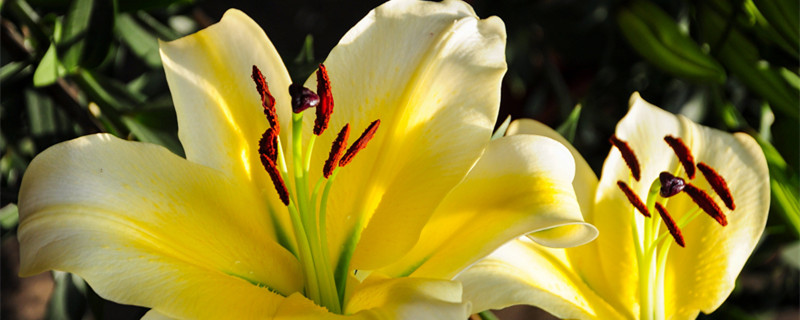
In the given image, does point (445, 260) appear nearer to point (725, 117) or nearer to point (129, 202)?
point (129, 202)

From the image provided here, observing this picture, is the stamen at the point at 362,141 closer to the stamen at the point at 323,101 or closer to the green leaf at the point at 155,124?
the stamen at the point at 323,101

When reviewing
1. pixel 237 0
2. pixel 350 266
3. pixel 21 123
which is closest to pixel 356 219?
pixel 350 266

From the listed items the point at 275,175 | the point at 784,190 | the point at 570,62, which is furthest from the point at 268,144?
the point at 570,62

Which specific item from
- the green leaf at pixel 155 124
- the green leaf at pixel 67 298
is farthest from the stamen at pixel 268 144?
the green leaf at pixel 67 298

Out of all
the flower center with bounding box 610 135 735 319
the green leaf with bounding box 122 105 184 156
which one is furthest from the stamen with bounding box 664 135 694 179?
the green leaf with bounding box 122 105 184 156

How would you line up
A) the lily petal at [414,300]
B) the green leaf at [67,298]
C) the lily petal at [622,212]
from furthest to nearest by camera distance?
the green leaf at [67,298] < the lily petal at [622,212] < the lily petal at [414,300]

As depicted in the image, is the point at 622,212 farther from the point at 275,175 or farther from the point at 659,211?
the point at 275,175
